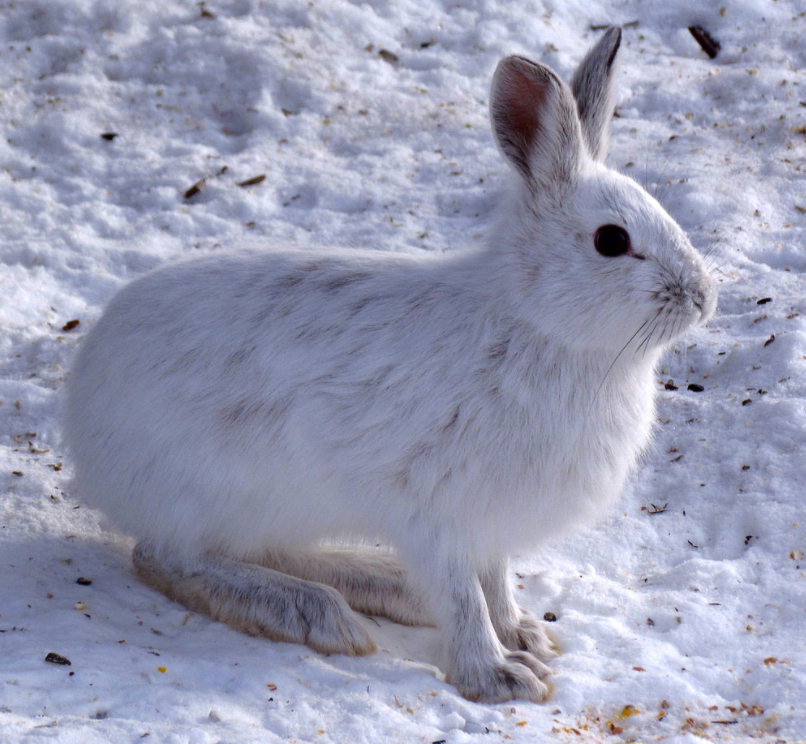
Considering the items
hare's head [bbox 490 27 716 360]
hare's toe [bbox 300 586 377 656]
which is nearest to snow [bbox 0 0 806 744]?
hare's toe [bbox 300 586 377 656]

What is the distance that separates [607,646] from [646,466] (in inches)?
A: 48.6

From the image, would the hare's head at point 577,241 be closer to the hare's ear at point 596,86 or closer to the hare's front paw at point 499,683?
the hare's ear at point 596,86

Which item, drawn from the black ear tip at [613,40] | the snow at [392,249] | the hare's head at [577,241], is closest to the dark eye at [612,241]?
the hare's head at [577,241]

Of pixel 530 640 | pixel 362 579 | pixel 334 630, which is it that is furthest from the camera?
pixel 362 579

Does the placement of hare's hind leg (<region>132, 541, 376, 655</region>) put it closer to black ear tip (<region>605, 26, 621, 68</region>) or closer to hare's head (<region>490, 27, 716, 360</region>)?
hare's head (<region>490, 27, 716, 360</region>)

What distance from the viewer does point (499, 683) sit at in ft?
11.0

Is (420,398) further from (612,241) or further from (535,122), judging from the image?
(535,122)

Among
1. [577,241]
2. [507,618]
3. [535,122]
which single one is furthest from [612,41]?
[507,618]

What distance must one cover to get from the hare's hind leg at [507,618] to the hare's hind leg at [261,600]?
1.55 feet

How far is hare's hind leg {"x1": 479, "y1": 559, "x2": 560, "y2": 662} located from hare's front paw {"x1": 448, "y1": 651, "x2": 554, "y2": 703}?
0.24m

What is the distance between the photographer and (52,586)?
150 inches

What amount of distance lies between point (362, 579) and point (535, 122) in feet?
5.93

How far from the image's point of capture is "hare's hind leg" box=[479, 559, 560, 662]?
145 inches

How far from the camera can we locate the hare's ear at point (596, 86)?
12.0 feet
